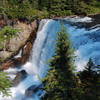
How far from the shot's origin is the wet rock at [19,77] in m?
21.4

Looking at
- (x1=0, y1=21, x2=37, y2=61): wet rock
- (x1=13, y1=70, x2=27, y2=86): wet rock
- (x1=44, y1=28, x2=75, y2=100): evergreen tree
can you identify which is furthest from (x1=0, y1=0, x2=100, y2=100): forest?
(x1=0, y1=21, x2=37, y2=61): wet rock

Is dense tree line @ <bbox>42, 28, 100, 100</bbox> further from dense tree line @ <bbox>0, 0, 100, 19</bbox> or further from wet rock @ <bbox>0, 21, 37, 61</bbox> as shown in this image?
dense tree line @ <bbox>0, 0, 100, 19</bbox>

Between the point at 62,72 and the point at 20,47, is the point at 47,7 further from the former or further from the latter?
the point at 62,72

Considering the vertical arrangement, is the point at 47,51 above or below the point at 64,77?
below

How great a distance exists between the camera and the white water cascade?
1944 centimetres

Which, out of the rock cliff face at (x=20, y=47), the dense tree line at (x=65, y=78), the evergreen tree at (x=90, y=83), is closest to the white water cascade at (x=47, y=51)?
the rock cliff face at (x=20, y=47)

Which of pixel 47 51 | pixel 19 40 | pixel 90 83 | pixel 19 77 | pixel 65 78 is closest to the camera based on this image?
pixel 65 78

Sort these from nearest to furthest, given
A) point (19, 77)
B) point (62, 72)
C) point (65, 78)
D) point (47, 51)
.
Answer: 1. point (65, 78)
2. point (62, 72)
3. point (19, 77)
4. point (47, 51)

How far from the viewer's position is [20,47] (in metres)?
25.8

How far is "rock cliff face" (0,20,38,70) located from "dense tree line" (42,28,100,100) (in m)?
12.4

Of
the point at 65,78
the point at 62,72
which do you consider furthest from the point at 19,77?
the point at 65,78

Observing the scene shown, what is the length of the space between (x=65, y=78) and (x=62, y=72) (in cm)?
30

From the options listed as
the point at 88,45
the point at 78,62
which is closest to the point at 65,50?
the point at 78,62

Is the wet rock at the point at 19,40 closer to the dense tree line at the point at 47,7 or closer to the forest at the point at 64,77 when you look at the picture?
the dense tree line at the point at 47,7
